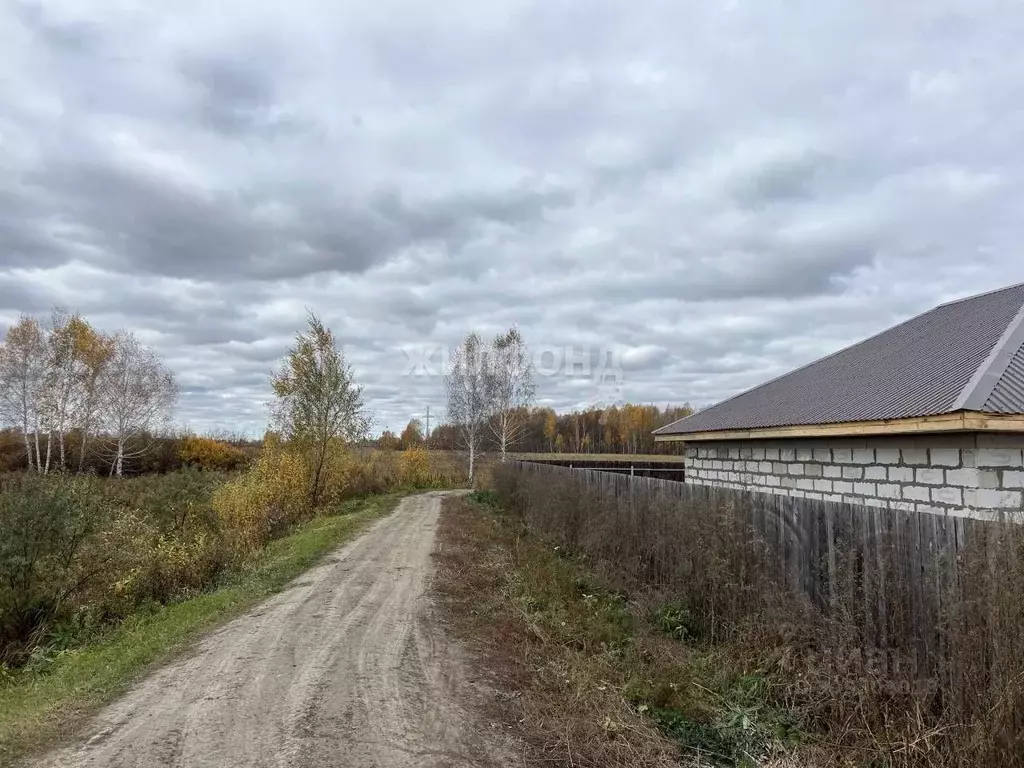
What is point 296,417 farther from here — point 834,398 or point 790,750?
point 790,750

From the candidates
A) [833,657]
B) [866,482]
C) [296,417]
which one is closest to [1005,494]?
[866,482]

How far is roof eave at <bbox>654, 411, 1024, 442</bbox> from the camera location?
5.24 meters

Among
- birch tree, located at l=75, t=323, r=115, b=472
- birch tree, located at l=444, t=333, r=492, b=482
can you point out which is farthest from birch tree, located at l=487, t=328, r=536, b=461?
birch tree, located at l=75, t=323, r=115, b=472

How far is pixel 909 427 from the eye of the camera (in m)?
5.86

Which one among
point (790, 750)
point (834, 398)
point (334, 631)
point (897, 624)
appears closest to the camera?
point (790, 750)

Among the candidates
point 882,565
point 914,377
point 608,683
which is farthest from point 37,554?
point 914,377

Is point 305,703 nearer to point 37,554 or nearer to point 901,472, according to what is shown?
point 901,472

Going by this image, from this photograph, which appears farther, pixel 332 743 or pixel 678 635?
pixel 678 635

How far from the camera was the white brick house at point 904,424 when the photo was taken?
5480mm

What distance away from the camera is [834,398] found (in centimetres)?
834

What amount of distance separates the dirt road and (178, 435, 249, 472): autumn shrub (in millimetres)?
34344

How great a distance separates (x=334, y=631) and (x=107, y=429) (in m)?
34.3

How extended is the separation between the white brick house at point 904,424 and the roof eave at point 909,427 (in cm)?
1

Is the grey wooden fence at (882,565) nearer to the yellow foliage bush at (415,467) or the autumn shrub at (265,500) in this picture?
the autumn shrub at (265,500)
